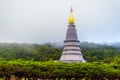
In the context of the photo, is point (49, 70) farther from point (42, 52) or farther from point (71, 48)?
point (42, 52)

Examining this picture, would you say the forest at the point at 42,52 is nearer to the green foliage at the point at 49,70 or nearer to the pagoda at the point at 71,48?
the pagoda at the point at 71,48

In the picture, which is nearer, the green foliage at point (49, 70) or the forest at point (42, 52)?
the green foliage at point (49, 70)

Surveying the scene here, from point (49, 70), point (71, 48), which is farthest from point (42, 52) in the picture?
point (49, 70)

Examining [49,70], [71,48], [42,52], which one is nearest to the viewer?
[49,70]

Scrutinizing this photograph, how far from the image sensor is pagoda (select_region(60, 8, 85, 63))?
188 feet

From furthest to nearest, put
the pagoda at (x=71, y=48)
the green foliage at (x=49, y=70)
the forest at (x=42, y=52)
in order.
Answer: the forest at (x=42, y=52) → the pagoda at (x=71, y=48) → the green foliage at (x=49, y=70)

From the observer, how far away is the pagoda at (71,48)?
188 feet

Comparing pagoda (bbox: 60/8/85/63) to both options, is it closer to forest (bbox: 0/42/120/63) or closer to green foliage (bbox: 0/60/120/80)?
forest (bbox: 0/42/120/63)

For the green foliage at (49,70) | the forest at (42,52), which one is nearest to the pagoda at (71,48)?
the forest at (42,52)

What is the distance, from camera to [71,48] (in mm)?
58844

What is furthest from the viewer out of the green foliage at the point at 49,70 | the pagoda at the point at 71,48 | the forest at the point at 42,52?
the forest at the point at 42,52

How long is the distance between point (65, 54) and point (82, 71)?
2834 centimetres

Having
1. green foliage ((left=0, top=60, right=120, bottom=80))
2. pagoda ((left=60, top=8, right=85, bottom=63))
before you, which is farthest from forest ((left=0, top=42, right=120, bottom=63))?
green foliage ((left=0, top=60, right=120, bottom=80))

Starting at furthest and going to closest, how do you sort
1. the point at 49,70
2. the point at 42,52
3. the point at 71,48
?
1. the point at 42,52
2. the point at 71,48
3. the point at 49,70
